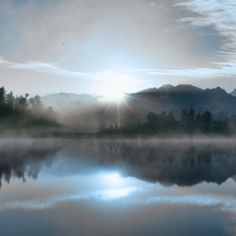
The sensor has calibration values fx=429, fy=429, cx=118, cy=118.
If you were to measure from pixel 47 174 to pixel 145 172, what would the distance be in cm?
1914

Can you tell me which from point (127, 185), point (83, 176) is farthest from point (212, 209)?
point (83, 176)

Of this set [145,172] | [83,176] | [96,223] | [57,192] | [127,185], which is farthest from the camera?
[145,172]

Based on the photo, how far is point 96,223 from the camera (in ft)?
136

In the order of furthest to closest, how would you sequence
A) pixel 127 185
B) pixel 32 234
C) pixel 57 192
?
pixel 127 185, pixel 57 192, pixel 32 234

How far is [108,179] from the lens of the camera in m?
72.9

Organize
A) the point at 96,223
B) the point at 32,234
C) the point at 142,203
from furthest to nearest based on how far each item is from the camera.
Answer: the point at 142,203, the point at 96,223, the point at 32,234

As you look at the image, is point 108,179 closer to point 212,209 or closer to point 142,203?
point 142,203

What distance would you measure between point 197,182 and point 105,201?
2511 cm

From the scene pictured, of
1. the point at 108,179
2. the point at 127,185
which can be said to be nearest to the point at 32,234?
the point at 127,185

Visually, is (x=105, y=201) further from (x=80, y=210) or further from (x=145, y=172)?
(x=145, y=172)

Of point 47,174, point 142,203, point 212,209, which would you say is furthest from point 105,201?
point 47,174

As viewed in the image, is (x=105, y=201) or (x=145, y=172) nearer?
(x=105, y=201)

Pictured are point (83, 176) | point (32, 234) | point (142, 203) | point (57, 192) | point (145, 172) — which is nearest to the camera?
point (32, 234)

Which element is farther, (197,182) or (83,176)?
(83,176)
